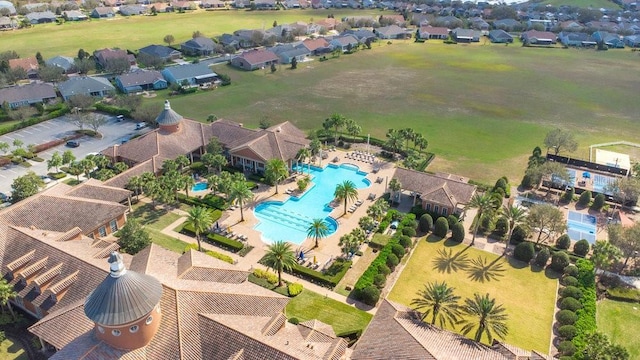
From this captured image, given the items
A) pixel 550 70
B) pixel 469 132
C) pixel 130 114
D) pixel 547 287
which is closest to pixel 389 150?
pixel 469 132

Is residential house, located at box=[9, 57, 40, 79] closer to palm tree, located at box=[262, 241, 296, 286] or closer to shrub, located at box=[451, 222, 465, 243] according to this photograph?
palm tree, located at box=[262, 241, 296, 286]

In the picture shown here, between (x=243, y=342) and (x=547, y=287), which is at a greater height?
(x=243, y=342)

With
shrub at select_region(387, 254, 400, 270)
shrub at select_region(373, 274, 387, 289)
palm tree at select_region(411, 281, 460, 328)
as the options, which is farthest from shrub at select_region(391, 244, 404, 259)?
shrub at select_region(373, 274, 387, 289)

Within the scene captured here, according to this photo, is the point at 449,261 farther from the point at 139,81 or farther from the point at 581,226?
the point at 139,81

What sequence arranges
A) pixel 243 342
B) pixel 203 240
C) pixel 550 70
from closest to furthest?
pixel 243 342 → pixel 203 240 → pixel 550 70

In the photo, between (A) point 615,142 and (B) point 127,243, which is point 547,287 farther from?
(A) point 615,142

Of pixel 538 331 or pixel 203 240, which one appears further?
pixel 203 240

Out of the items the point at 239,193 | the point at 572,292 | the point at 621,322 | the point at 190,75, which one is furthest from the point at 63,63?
the point at 621,322
